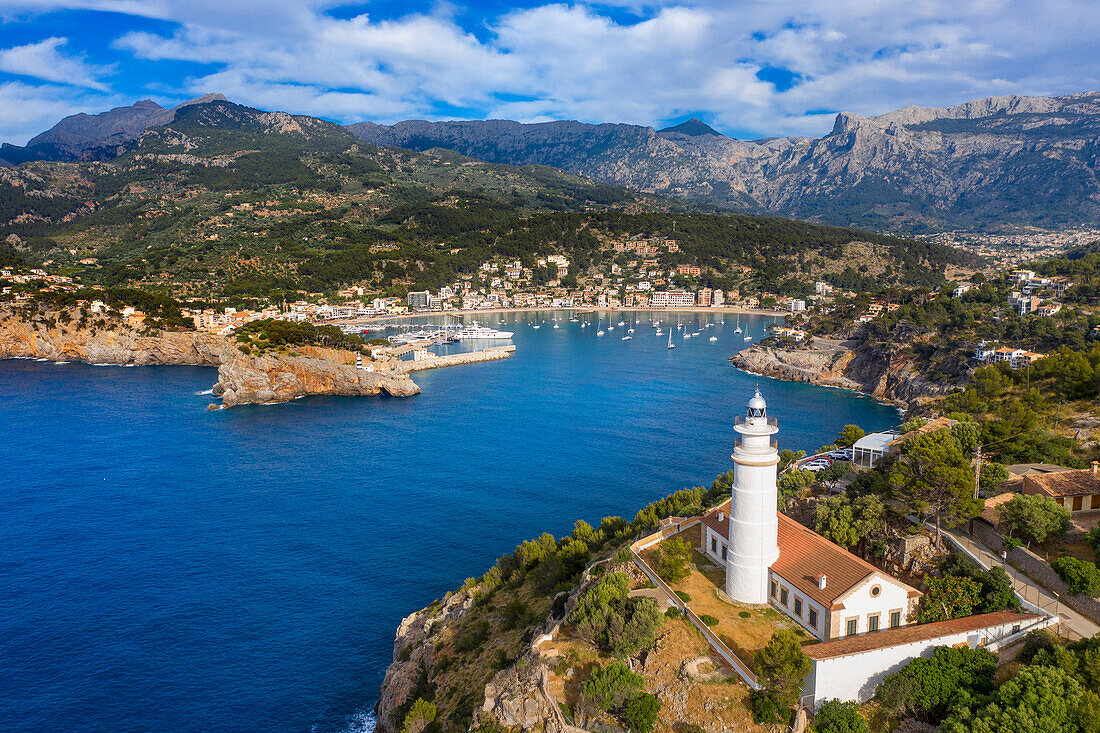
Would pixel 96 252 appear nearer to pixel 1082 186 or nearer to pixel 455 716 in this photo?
pixel 455 716

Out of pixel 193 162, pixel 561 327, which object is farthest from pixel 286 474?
pixel 193 162

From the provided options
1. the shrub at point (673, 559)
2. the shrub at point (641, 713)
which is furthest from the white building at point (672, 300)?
the shrub at point (641, 713)

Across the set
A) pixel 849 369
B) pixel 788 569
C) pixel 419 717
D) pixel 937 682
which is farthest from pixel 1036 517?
pixel 849 369

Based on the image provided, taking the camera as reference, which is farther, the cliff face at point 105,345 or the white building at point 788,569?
the cliff face at point 105,345

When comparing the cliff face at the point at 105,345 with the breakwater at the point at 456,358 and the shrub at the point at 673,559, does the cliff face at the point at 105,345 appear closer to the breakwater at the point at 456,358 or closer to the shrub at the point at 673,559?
the breakwater at the point at 456,358

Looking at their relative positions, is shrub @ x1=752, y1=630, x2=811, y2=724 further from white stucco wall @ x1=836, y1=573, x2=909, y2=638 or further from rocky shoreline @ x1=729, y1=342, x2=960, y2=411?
rocky shoreline @ x1=729, y1=342, x2=960, y2=411

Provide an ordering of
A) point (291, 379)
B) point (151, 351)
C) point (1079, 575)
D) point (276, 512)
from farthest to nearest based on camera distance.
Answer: point (151, 351) → point (291, 379) → point (276, 512) → point (1079, 575)

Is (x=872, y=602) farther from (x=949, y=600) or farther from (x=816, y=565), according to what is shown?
(x=949, y=600)
